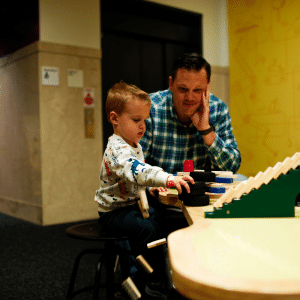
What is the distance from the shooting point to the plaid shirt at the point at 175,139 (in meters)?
2.02

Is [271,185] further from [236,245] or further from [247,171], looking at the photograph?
[247,171]

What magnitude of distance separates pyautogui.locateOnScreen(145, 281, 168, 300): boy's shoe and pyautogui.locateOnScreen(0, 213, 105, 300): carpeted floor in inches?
24.5

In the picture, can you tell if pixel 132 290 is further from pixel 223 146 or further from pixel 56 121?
pixel 56 121

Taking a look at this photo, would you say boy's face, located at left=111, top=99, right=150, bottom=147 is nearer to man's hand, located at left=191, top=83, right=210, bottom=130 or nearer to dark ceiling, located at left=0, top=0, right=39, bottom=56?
man's hand, located at left=191, top=83, right=210, bottom=130

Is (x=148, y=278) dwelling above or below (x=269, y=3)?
below

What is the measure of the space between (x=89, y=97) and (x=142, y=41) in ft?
3.91

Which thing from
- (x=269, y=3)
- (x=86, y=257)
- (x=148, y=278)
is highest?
(x=269, y=3)

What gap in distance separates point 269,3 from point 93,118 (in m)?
2.68

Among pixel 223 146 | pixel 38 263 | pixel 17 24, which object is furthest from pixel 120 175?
pixel 17 24

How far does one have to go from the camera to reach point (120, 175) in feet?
4.36

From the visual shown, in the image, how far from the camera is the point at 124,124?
4.94ft

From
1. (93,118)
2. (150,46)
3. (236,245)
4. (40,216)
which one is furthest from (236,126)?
(236,245)

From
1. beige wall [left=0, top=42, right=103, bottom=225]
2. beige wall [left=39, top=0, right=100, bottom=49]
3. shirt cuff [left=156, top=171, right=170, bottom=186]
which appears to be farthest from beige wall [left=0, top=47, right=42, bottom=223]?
shirt cuff [left=156, top=171, right=170, bottom=186]

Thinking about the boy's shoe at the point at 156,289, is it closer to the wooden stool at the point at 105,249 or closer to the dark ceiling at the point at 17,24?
the wooden stool at the point at 105,249
